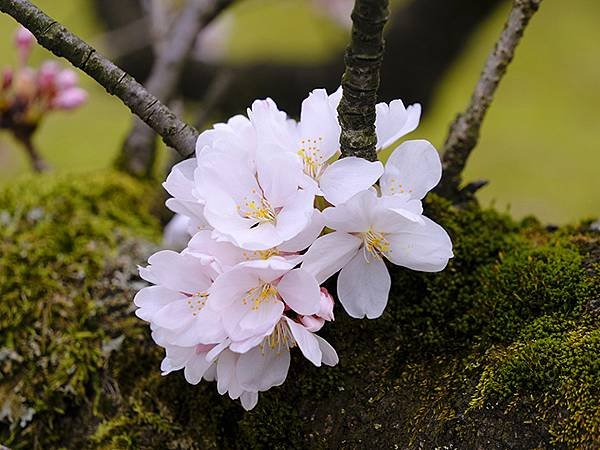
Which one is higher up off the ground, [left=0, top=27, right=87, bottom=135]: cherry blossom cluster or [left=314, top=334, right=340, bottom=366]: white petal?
[left=0, top=27, right=87, bottom=135]: cherry blossom cluster

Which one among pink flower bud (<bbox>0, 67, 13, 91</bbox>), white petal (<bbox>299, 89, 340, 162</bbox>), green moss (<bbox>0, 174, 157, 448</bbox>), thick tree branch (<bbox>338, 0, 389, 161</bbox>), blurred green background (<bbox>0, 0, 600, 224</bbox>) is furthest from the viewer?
blurred green background (<bbox>0, 0, 600, 224</bbox>)

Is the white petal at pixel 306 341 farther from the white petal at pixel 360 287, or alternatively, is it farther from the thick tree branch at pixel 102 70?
the thick tree branch at pixel 102 70

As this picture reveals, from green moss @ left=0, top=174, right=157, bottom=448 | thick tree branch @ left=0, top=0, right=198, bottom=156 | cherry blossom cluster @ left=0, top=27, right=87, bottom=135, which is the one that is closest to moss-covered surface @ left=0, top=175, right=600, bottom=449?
green moss @ left=0, top=174, right=157, bottom=448

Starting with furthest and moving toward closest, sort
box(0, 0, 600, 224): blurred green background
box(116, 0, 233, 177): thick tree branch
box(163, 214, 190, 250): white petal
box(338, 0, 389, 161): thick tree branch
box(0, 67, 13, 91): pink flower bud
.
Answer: box(0, 0, 600, 224): blurred green background → box(116, 0, 233, 177): thick tree branch → box(0, 67, 13, 91): pink flower bud → box(163, 214, 190, 250): white petal → box(338, 0, 389, 161): thick tree branch

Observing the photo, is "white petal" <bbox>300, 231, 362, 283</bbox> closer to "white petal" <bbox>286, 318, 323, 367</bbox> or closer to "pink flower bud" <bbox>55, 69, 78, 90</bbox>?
"white petal" <bbox>286, 318, 323, 367</bbox>

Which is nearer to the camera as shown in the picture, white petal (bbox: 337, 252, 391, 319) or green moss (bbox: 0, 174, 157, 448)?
white petal (bbox: 337, 252, 391, 319)

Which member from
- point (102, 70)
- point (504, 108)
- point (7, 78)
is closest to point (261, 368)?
point (102, 70)

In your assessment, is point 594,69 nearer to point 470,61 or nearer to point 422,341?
point 470,61

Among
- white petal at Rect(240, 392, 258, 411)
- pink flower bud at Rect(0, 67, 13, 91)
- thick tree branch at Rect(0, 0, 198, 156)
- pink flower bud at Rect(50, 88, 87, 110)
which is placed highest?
thick tree branch at Rect(0, 0, 198, 156)

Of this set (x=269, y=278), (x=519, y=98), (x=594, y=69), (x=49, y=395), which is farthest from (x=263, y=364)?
(x=594, y=69)
